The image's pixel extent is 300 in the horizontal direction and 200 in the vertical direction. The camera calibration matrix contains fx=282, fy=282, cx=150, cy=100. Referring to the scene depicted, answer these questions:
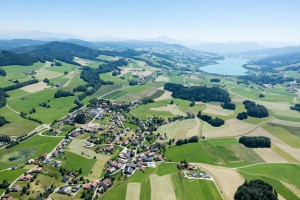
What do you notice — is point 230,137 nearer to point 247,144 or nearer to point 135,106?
point 247,144

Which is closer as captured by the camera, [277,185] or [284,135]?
[277,185]

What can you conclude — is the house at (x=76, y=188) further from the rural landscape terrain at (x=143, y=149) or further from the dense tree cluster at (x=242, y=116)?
the dense tree cluster at (x=242, y=116)

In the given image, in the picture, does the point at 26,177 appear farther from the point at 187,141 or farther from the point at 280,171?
the point at 280,171

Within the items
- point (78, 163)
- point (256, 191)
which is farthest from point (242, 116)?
point (78, 163)

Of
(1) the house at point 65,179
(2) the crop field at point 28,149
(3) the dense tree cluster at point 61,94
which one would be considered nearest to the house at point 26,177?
(1) the house at point 65,179

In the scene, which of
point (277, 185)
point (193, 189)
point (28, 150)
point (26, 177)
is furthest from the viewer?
point (28, 150)

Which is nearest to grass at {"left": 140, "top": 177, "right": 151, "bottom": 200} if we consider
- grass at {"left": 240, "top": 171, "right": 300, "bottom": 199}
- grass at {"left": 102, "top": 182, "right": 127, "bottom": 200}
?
grass at {"left": 102, "top": 182, "right": 127, "bottom": 200}
